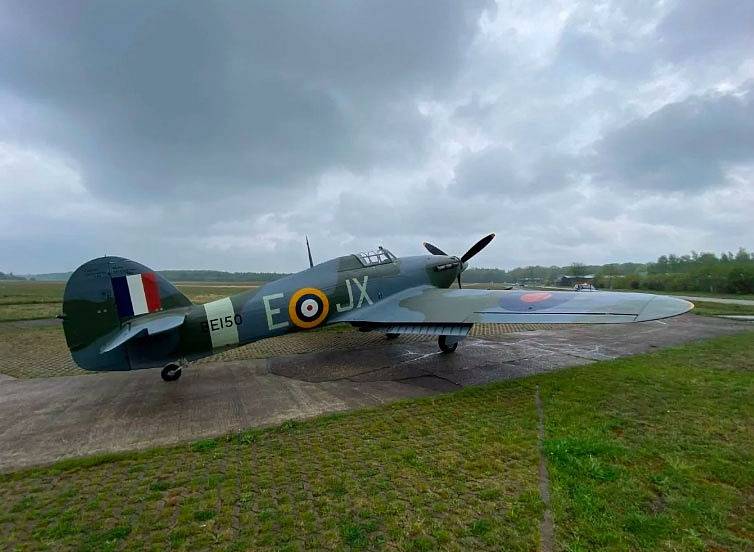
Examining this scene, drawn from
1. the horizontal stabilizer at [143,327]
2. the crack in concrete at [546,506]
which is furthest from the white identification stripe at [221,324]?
the crack in concrete at [546,506]

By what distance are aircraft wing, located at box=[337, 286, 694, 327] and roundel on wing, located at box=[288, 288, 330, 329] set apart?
21.9 inches

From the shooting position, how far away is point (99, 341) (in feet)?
21.0

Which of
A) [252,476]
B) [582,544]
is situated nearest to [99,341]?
[252,476]

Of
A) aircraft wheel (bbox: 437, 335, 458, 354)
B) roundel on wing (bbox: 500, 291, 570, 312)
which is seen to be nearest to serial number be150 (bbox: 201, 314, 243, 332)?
aircraft wheel (bbox: 437, 335, 458, 354)

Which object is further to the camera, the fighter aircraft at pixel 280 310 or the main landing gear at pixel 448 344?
the main landing gear at pixel 448 344

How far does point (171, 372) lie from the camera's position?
7613 mm

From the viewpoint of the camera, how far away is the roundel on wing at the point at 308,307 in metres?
8.16

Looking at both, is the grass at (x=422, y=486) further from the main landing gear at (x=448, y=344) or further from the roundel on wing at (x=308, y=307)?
the main landing gear at (x=448, y=344)

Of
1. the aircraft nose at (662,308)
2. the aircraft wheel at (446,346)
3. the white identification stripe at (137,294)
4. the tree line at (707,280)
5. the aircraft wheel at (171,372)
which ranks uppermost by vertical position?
the white identification stripe at (137,294)

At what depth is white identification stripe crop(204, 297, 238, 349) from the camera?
731cm

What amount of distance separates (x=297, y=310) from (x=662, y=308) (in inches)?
274

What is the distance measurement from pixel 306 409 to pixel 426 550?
3.62m

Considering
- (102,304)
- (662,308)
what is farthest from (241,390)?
(662,308)

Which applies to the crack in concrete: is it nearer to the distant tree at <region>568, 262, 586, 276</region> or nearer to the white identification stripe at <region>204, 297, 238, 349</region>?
the white identification stripe at <region>204, 297, 238, 349</region>
